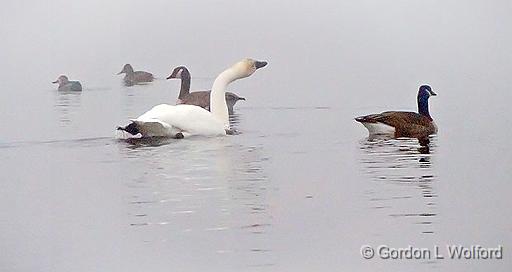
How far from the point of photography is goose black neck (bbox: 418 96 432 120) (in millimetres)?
1938

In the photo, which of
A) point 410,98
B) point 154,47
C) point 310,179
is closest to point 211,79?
point 154,47

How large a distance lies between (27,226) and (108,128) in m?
0.28

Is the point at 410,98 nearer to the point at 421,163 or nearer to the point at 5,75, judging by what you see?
the point at 421,163

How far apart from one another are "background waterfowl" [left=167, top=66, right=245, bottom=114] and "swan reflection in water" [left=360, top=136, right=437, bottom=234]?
0.32m

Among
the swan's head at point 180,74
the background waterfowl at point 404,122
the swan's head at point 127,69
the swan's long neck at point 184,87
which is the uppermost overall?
the swan's head at point 127,69

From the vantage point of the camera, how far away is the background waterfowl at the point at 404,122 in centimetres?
192

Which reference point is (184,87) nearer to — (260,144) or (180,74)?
(180,74)

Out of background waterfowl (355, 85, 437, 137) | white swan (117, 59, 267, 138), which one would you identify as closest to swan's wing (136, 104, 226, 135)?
white swan (117, 59, 267, 138)

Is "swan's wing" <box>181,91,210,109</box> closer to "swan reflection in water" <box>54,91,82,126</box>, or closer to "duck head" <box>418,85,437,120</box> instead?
"swan reflection in water" <box>54,91,82,126</box>

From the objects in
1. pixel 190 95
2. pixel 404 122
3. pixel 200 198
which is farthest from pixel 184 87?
pixel 404 122

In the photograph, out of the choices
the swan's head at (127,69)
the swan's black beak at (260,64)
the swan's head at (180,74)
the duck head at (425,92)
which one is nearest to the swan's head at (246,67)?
the swan's black beak at (260,64)

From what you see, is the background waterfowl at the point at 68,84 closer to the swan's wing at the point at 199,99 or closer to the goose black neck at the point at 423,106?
the swan's wing at the point at 199,99

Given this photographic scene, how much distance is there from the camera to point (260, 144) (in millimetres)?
1945

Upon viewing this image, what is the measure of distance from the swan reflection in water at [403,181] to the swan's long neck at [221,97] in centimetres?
32
